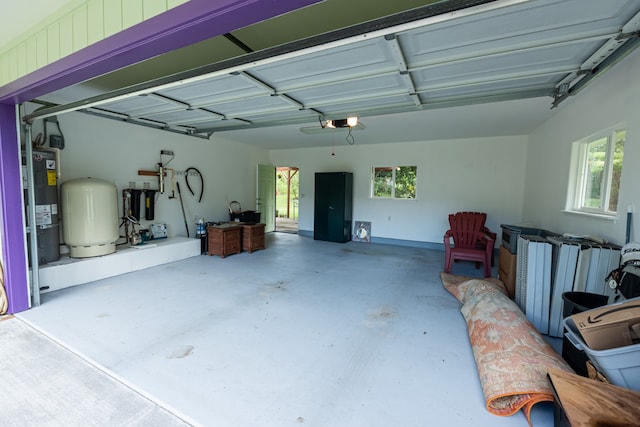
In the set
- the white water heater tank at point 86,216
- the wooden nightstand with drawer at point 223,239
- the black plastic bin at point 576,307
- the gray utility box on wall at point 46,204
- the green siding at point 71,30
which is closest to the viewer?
the green siding at point 71,30

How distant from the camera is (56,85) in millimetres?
2352

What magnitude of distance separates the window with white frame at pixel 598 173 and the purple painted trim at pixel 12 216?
19.6 ft

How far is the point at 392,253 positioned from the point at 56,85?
226 inches

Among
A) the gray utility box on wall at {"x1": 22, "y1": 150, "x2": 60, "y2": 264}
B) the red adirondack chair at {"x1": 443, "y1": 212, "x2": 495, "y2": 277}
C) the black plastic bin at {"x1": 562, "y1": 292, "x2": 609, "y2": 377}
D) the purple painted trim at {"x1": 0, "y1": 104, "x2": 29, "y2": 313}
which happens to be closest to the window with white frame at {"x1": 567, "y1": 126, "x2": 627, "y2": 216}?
the black plastic bin at {"x1": 562, "y1": 292, "x2": 609, "y2": 377}

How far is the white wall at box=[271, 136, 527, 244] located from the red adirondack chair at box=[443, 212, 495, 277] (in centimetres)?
147

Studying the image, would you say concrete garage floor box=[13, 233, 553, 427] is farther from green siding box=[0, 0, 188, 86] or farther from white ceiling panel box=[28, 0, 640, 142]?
green siding box=[0, 0, 188, 86]

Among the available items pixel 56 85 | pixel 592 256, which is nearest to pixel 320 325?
pixel 592 256

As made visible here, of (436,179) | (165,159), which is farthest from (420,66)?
(165,159)

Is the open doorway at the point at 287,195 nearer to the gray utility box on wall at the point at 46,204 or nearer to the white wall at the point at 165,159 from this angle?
the white wall at the point at 165,159

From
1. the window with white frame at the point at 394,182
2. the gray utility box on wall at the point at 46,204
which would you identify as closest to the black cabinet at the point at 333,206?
the window with white frame at the point at 394,182

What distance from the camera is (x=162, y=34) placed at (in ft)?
4.86

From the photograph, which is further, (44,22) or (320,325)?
(320,325)

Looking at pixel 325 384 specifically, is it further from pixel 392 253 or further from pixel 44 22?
pixel 392 253

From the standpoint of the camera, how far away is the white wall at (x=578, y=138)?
230cm
